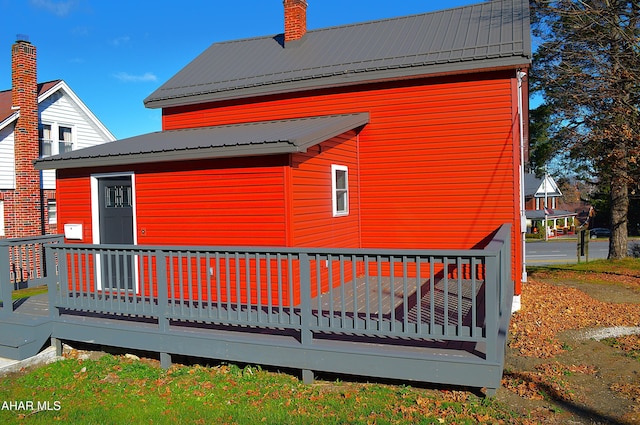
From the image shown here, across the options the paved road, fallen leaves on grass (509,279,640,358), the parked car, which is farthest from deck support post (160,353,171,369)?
the parked car

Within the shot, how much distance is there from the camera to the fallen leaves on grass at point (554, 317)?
682 centimetres

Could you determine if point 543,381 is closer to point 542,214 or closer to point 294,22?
point 294,22

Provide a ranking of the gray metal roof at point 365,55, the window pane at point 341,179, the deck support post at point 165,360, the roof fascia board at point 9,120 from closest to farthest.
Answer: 1. the deck support post at point 165,360
2. the gray metal roof at point 365,55
3. the window pane at point 341,179
4. the roof fascia board at point 9,120

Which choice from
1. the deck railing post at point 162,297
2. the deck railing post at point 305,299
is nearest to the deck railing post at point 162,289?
Answer: the deck railing post at point 162,297

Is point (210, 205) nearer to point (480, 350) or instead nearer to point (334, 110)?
point (334, 110)

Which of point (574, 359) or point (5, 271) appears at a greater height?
point (5, 271)

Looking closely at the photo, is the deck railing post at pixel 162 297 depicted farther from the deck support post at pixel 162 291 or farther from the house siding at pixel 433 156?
the house siding at pixel 433 156

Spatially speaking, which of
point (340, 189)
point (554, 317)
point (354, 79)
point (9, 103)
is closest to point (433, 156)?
point (340, 189)

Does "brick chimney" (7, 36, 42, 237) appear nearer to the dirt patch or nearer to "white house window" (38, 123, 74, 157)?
"white house window" (38, 123, 74, 157)

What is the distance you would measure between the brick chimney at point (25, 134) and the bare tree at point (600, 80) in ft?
56.3

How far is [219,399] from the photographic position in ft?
16.6

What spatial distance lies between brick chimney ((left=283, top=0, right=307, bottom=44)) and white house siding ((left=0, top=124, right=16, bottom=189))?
12.0 metres

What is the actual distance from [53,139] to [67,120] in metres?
1.14

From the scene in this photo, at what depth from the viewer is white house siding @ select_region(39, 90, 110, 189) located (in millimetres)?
19594
